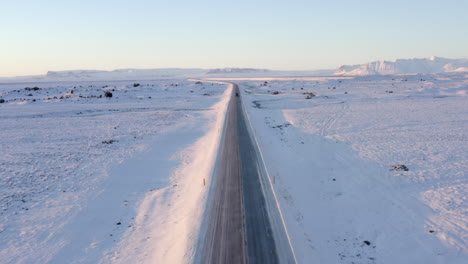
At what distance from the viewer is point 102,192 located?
18484mm

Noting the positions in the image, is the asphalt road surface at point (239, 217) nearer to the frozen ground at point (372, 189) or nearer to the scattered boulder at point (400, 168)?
the frozen ground at point (372, 189)

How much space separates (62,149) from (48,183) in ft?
28.2

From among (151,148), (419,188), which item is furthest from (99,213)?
(419,188)

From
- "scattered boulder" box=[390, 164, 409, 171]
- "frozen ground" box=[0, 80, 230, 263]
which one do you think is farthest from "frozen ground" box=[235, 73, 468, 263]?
"frozen ground" box=[0, 80, 230, 263]

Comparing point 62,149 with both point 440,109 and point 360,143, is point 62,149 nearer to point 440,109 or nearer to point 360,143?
point 360,143

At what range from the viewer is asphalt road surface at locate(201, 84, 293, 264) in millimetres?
11860

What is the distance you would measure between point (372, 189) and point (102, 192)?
17.0 metres

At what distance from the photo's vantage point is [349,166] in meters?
22.0

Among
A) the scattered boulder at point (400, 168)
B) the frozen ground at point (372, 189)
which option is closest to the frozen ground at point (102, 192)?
the frozen ground at point (372, 189)

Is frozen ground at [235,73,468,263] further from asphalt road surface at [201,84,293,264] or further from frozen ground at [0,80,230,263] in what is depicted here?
frozen ground at [0,80,230,263]

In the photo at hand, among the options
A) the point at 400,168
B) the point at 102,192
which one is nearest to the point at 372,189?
the point at 400,168

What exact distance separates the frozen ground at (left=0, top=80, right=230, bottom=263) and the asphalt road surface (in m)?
0.99

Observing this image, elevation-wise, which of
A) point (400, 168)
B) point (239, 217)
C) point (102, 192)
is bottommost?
point (102, 192)

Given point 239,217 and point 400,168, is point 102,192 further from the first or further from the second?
point 400,168
